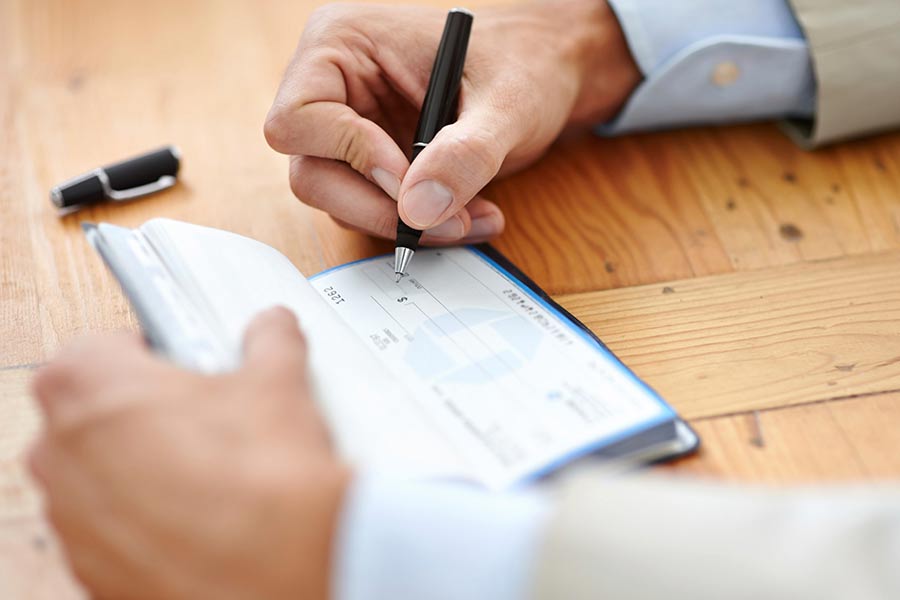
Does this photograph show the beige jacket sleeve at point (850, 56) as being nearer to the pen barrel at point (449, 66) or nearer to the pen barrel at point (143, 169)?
the pen barrel at point (449, 66)

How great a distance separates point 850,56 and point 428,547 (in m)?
0.72

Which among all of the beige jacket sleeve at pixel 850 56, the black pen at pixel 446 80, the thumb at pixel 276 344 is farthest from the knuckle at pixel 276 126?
the beige jacket sleeve at pixel 850 56

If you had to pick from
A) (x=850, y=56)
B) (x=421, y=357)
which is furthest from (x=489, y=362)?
(x=850, y=56)

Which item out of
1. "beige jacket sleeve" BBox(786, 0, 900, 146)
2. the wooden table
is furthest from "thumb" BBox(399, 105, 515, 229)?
"beige jacket sleeve" BBox(786, 0, 900, 146)

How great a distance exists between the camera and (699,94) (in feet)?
2.99

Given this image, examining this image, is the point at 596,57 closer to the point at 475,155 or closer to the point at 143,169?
the point at 475,155

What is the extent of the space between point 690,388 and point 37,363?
48cm

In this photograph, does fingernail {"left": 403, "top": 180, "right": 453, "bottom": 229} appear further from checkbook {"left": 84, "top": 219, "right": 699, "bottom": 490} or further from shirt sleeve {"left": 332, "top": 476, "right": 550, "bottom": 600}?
shirt sleeve {"left": 332, "top": 476, "right": 550, "bottom": 600}

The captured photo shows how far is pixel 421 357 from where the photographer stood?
1.99ft

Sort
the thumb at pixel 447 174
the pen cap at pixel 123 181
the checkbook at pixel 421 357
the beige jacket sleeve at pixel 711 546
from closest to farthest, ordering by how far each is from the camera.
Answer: the beige jacket sleeve at pixel 711 546
the checkbook at pixel 421 357
the thumb at pixel 447 174
the pen cap at pixel 123 181

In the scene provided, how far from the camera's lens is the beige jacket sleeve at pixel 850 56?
0.88 meters

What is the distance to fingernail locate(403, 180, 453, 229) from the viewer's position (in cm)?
67

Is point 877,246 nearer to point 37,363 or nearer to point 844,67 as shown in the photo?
point 844,67

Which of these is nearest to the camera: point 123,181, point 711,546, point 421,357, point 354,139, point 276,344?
point 711,546
